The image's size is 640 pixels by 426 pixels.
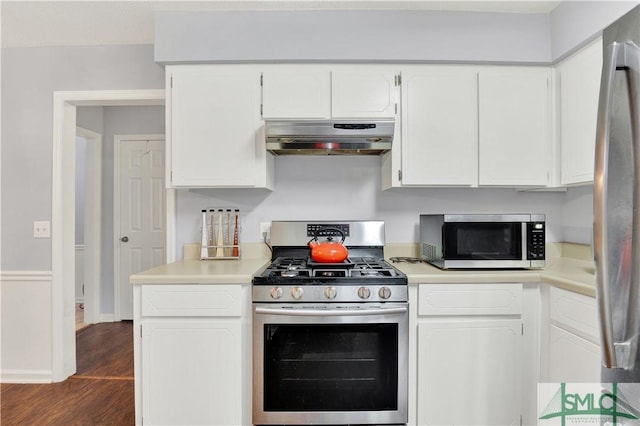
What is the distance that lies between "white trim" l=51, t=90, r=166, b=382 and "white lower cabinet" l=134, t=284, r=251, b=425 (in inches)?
50.6

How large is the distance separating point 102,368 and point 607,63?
339 cm

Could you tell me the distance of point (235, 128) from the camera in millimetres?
2111

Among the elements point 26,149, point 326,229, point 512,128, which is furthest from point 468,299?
point 26,149

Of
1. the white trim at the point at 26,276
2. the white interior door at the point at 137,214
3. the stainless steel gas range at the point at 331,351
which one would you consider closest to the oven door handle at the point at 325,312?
the stainless steel gas range at the point at 331,351

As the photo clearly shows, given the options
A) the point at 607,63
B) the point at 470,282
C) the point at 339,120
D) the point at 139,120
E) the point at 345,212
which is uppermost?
the point at 139,120

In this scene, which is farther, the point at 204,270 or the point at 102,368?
the point at 102,368

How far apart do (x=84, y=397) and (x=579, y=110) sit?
3381mm

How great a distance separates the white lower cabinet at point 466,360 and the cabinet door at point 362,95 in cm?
102

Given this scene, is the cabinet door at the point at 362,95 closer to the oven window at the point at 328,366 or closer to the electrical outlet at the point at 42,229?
the oven window at the point at 328,366

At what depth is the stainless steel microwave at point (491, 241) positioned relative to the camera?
6.26 ft

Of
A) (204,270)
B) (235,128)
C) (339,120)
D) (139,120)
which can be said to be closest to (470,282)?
(339,120)

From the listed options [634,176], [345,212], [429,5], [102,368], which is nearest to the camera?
[634,176]

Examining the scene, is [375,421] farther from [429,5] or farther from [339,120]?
[429,5]

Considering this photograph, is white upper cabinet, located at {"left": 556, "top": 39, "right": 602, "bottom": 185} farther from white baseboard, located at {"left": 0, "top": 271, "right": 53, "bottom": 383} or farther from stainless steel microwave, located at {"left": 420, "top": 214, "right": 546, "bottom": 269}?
white baseboard, located at {"left": 0, "top": 271, "right": 53, "bottom": 383}
